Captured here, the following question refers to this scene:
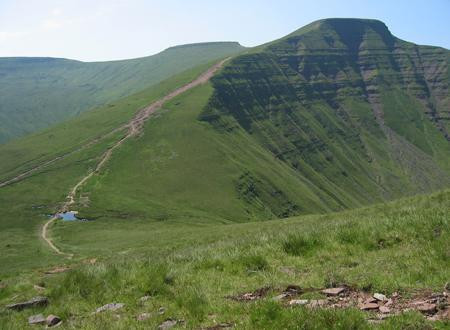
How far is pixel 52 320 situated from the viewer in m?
10.4

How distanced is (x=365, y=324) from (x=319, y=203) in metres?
148

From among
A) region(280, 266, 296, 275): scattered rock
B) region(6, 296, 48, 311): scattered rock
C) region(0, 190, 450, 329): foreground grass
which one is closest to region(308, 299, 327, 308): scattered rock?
region(0, 190, 450, 329): foreground grass

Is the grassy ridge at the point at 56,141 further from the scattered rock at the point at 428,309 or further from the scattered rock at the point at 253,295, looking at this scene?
the scattered rock at the point at 428,309

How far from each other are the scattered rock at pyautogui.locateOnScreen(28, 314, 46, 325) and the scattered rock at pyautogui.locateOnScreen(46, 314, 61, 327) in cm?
16

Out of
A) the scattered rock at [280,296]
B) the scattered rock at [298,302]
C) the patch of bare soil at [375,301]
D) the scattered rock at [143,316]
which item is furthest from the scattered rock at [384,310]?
the scattered rock at [143,316]

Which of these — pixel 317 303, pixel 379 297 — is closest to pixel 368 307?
pixel 379 297

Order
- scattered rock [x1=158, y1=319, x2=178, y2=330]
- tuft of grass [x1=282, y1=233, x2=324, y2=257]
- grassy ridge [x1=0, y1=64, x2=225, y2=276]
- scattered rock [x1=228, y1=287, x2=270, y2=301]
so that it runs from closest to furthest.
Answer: scattered rock [x1=158, y1=319, x2=178, y2=330] → scattered rock [x1=228, y1=287, x2=270, y2=301] → tuft of grass [x1=282, y1=233, x2=324, y2=257] → grassy ridge [x1=0, y1=64, x2=225, y2=276]

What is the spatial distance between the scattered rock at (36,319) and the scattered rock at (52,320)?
0.51 ft

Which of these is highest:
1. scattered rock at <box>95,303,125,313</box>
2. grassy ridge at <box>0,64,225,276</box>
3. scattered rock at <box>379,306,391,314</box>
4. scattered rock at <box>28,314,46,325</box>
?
scattered rock at <box>379,306,391,314</box>

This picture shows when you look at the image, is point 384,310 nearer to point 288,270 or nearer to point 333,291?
point 333,291

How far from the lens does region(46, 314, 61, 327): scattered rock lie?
33.9ft

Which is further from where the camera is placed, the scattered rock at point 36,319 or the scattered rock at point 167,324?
the scattered rock at point 36,319

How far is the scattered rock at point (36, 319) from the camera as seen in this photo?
34.3ft

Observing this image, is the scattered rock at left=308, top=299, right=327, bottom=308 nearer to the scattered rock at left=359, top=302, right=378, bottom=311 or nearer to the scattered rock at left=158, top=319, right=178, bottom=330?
the scattered rock at left=359, top=302, right=378, bottom=311
